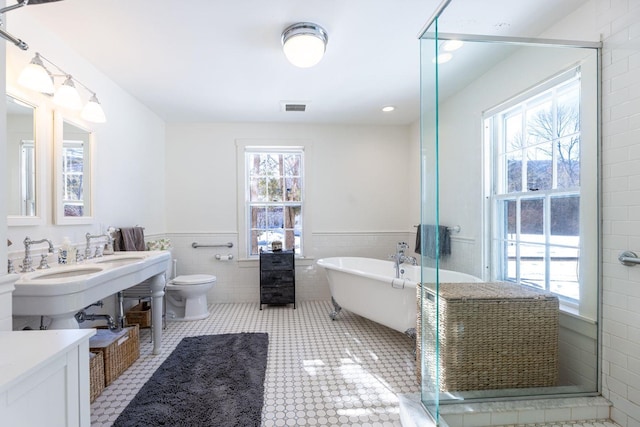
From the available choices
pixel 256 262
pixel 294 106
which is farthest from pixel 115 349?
pixel 294 106

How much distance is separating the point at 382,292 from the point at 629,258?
65.2 inches

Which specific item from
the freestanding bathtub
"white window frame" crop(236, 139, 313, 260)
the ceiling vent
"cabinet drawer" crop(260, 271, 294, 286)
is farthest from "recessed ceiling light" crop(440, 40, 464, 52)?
"cabinet drawer" crop(260, 271, 294, 286)

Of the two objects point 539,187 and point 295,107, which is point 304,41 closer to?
point 295,107

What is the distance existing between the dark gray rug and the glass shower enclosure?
1102mm

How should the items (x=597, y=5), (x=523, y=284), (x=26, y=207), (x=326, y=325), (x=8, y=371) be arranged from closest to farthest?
(x=8, y=371) < (x=597, y=5) < (x=26, y=207) < (x=523, y=284) < (x=326, y=325)

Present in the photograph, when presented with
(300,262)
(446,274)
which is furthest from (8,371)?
(300,262)

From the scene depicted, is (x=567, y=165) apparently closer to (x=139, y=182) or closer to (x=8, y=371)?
(x=8, y=371)

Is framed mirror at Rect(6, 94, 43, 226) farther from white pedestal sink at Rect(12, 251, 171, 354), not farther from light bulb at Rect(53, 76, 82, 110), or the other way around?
white pedestal sink at Rect(12, 251, 171, 354)

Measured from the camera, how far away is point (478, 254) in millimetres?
2387

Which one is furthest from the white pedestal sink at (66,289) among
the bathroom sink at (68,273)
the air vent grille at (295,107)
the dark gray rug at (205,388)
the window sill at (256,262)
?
the air vent grille at (295,107)

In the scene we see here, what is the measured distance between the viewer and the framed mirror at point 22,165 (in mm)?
1797

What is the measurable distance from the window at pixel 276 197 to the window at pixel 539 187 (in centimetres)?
243

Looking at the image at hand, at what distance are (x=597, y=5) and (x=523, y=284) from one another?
1721mm

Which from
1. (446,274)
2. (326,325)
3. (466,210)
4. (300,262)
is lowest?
(326,325)
